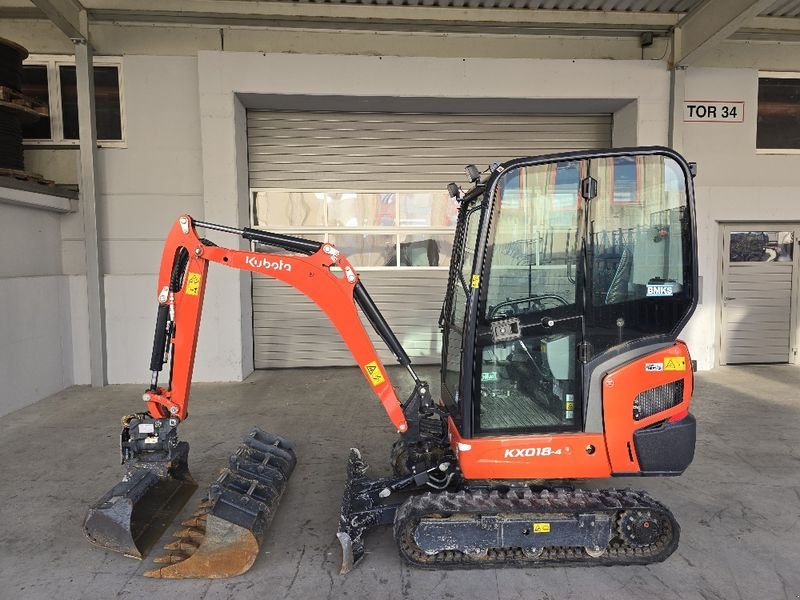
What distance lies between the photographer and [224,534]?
295 centimetres

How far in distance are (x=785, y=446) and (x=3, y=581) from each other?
642 cm

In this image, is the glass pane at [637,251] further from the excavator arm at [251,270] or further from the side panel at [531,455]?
the excavator arm at [251,270]

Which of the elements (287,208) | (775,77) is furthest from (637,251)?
(775,77)

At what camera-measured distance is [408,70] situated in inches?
291

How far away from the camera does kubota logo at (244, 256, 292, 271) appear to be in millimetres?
3379

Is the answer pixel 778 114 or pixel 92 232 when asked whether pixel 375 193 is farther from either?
pixel 778 114

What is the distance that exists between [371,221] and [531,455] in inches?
230

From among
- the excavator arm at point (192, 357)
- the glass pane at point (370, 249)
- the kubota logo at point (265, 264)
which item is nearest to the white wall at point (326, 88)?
the glass pane at point (370, 249)

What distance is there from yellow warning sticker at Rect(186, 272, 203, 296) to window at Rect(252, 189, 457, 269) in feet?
15.9

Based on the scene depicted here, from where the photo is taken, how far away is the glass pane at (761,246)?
8297mm

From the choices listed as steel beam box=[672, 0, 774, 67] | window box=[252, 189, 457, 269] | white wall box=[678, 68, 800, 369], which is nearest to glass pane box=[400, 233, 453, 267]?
window box=[252, 189, 457, 269]

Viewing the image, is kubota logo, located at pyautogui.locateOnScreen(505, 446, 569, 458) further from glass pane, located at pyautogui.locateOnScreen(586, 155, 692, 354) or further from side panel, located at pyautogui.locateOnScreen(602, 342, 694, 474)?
glass pane, located at pyautogui.locateOnScreen(586, 155, 692, 354)

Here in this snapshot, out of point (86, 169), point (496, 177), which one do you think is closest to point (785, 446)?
point (496, 177)

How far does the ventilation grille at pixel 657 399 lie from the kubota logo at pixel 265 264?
7.75 ft
